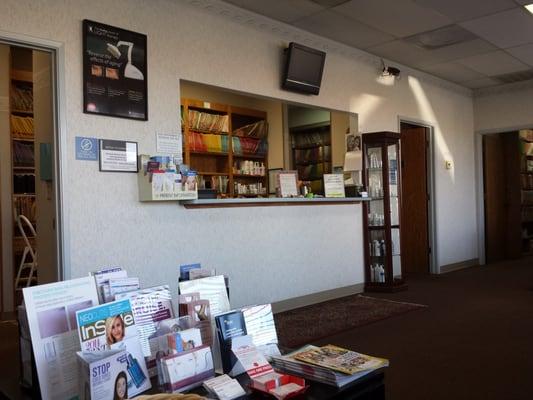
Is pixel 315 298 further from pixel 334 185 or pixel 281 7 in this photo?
pixel 281 7

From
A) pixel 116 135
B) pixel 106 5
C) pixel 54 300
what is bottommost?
pixel 54 300

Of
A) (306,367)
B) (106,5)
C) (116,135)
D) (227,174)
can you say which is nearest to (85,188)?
(116,135)

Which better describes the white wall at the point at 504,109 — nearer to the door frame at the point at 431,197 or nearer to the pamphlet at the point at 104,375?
the door frame at the point at 431,197

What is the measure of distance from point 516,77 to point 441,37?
2.63 m

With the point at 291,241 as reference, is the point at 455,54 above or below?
above

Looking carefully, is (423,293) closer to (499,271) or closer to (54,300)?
(499,271)

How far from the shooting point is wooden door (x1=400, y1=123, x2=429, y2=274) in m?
7.11

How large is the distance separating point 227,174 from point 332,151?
1687mm

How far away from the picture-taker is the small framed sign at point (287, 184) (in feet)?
15.8

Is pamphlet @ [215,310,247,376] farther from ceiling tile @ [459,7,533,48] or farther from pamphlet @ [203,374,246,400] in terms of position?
ceiling tile @ [459,7,533,48]

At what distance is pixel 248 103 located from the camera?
7559 mm

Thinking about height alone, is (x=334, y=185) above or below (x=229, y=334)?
above

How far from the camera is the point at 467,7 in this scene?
15.0 ft

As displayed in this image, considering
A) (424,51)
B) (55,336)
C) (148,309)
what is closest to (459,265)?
(424,51)
